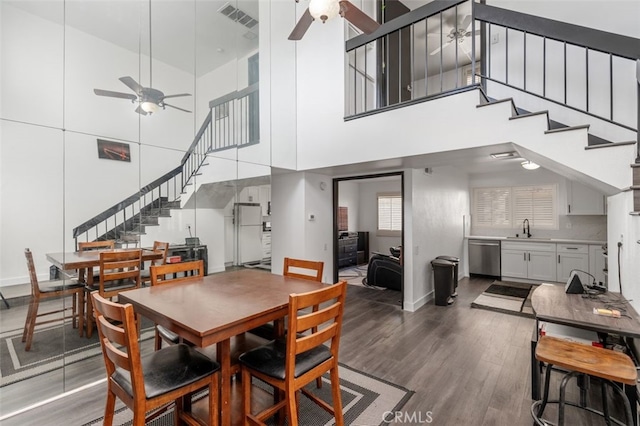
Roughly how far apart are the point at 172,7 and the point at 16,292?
11.2 ft

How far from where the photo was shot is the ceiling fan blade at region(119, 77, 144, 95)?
3007 millimetres

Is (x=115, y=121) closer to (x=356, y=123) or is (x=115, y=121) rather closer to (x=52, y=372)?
(x=52, y=372)

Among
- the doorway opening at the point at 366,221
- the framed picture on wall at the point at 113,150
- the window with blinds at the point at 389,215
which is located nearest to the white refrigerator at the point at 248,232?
the framed picture on wall at the point at 113,150

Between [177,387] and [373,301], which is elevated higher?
[177,387]

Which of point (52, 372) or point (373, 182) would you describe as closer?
point (52, 372)

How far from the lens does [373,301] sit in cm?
496

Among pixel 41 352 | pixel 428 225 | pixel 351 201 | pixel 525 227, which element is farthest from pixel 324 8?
pixel 351 201

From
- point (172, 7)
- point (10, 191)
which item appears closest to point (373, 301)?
point (10, 191)

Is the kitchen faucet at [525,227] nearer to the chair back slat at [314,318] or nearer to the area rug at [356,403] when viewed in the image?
the area rug at [356,403]

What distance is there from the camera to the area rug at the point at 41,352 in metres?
2.38

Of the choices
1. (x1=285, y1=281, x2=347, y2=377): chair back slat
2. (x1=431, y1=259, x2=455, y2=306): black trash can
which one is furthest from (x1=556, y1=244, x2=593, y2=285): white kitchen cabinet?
(x1=285, y1=281, x2=347, y2=377): chair back slat

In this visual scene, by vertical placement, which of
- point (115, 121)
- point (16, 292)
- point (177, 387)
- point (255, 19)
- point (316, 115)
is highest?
point (255, 19)

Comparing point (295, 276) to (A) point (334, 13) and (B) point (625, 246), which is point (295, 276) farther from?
(B) point (625, 246)

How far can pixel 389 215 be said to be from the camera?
29.5 ft
